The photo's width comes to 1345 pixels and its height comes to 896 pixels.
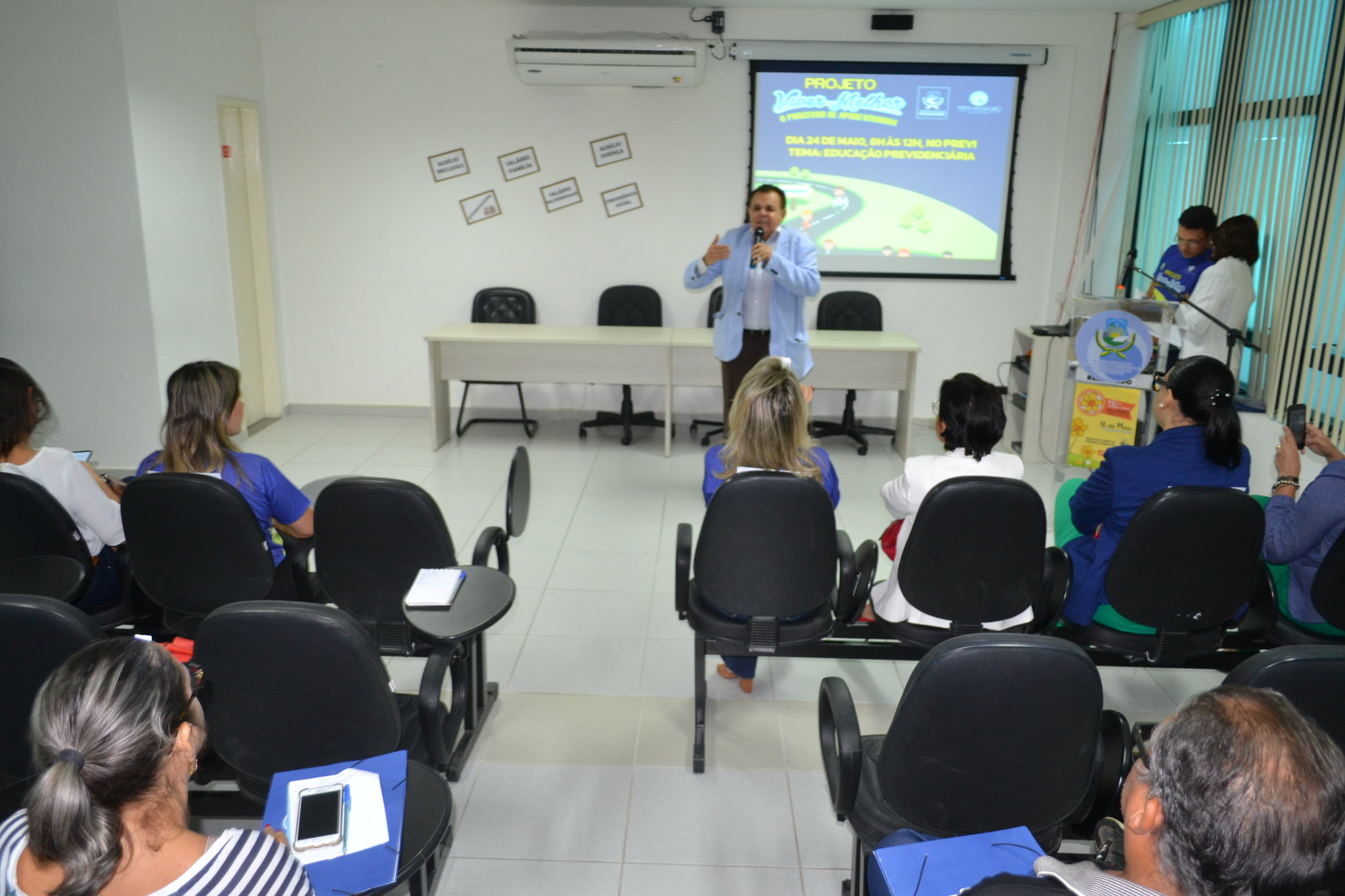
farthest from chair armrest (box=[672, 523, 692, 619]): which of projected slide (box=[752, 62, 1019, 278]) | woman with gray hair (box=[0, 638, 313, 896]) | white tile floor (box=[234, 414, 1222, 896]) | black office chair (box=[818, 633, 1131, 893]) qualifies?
projected slide (box=[752, 62, 1019, 278])

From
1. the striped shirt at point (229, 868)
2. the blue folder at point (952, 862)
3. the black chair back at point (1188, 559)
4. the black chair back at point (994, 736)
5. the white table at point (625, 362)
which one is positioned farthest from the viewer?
the white table at point (625, 362)

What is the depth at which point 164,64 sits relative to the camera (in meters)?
5.21

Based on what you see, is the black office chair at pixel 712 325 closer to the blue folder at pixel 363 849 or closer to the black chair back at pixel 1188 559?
the black chair back at pixel 1188 559

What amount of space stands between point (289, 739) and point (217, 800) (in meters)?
0.54

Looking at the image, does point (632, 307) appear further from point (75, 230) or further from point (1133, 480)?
point (1133, 480)

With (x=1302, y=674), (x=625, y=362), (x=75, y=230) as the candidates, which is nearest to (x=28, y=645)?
(x=1302, y=674)

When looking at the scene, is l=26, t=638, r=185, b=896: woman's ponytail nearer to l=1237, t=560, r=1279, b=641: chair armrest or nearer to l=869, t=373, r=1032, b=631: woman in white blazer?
l=869, t=373, r=1032, b=631: woman in white blazer

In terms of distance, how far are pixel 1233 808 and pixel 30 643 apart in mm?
2036

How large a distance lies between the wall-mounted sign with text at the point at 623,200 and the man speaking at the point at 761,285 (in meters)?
1.72

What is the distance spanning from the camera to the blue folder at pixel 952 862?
1369mm

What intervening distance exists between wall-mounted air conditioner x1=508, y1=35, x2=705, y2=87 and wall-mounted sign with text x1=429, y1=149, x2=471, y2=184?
2.50ft

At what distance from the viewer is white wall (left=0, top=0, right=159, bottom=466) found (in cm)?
483

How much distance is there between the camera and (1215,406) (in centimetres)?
262

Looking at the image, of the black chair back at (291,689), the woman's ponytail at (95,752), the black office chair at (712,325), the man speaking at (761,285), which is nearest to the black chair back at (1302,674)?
the black chair back at (291,689)
